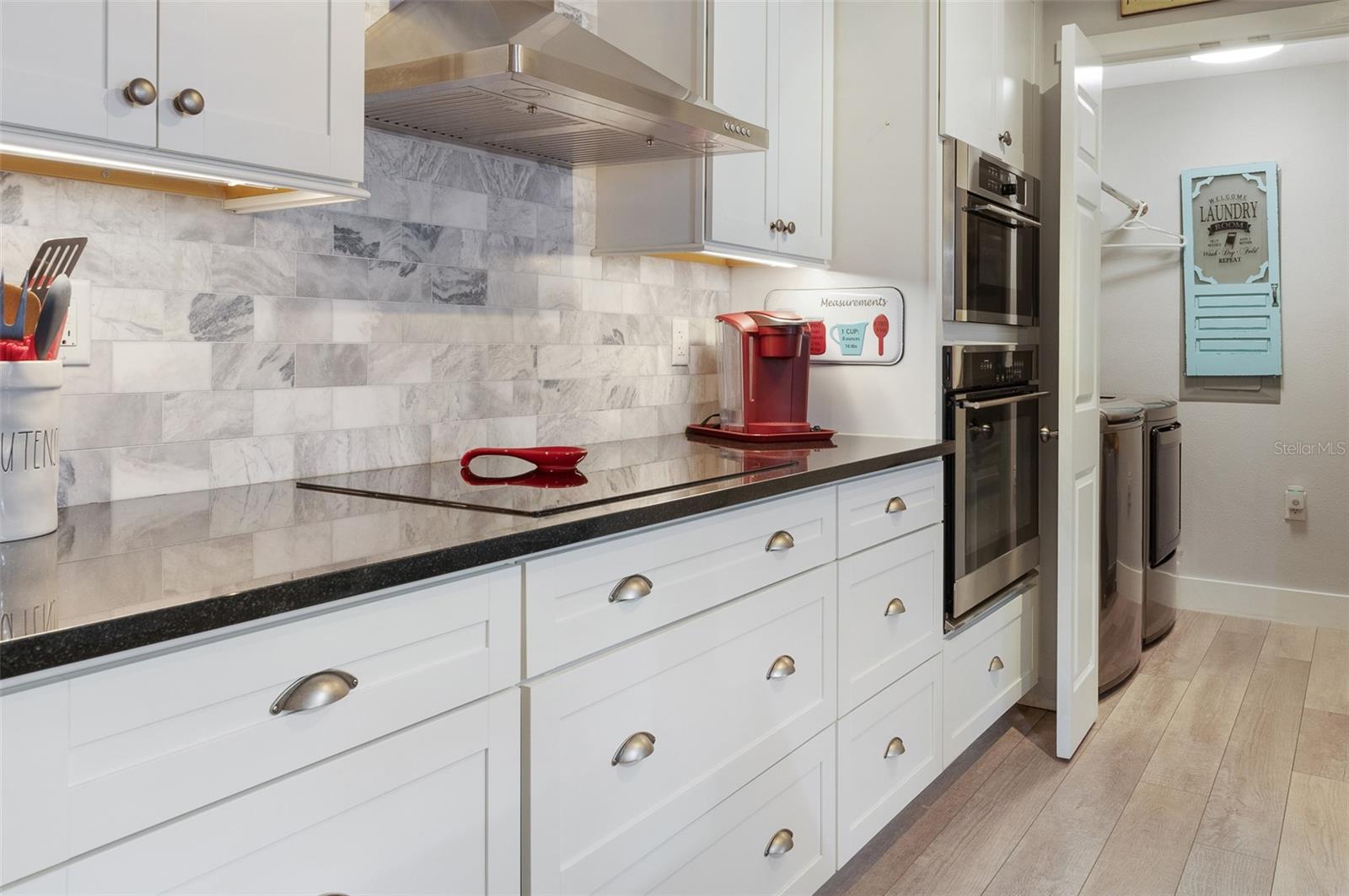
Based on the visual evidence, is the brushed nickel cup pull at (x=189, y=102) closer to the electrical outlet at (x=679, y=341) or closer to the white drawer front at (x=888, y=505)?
the white drawer front at (x=888, y=505)

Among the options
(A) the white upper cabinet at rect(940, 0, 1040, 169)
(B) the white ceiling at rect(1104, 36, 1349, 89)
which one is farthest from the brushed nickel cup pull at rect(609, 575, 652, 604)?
(B) the white ceiling at rect(1104, 36, 1349, 89)

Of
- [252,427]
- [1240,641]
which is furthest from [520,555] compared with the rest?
[1240,641]

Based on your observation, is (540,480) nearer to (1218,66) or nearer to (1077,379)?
(1077,379)

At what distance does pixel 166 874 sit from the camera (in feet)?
2.98

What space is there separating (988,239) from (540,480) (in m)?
1.72

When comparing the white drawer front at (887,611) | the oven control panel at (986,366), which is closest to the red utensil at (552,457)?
the white drawer front at (887,611)

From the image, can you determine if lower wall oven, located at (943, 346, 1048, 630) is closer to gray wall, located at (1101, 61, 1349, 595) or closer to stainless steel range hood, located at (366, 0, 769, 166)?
stainless steel range hood, located at (366, 0, 769, 166)

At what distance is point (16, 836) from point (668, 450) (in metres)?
1.61

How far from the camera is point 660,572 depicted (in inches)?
60.4

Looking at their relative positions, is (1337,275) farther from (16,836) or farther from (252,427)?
(16,836)

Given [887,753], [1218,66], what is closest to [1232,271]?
[1218,66]

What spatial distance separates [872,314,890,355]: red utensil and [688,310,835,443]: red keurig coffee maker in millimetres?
226

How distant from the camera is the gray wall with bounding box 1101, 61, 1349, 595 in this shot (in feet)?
14.3

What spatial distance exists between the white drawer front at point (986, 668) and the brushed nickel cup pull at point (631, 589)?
4.52ft
